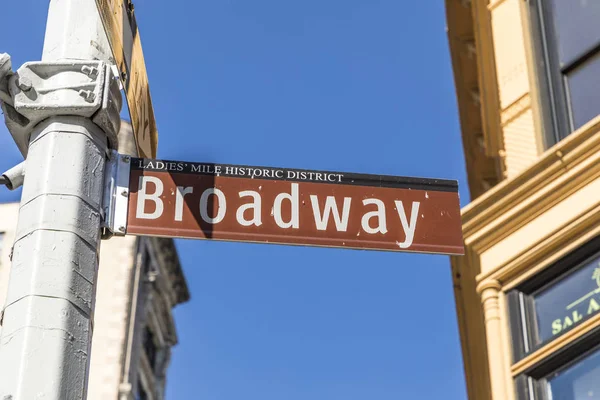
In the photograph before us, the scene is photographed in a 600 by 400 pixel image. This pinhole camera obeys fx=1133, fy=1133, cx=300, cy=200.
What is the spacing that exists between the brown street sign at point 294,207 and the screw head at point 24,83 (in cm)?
60

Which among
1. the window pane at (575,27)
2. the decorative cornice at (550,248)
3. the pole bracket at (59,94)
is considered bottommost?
the pole bracket at (59,94)

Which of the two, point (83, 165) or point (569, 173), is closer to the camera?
point (83, 165)

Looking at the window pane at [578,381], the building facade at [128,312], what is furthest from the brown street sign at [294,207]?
the building facade at [128,312]

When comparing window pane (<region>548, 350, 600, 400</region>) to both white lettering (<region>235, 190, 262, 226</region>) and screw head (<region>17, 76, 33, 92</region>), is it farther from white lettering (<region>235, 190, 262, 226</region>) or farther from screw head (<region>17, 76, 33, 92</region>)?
screw head (<region>17, 76, 33, 92</region>)

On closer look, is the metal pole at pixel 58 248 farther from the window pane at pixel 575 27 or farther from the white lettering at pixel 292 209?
the window pane at pixel 575 27

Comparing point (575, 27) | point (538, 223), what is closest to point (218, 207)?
point (538, 223)

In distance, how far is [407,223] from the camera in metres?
5.57

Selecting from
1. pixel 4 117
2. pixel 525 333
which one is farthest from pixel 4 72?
pixel 525 333

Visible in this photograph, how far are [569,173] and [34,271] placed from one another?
7.01 metres

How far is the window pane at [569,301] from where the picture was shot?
977cm

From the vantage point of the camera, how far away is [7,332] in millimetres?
4434

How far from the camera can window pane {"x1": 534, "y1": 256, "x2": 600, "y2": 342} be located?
32.1 feet

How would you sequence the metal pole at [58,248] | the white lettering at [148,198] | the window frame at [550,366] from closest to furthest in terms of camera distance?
1. the metal pole at [58,248]
2. the white lettering at [148,198]
3. the window frame at [550,366]

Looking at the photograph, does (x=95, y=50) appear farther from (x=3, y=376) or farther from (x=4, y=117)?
(x=3, y=376)
